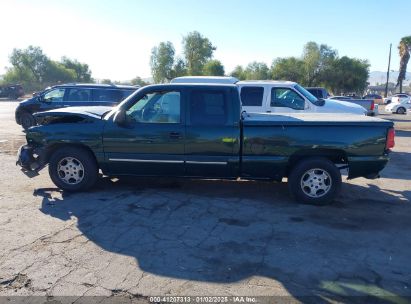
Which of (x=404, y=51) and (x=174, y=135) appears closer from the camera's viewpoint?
(x=174, y=135)

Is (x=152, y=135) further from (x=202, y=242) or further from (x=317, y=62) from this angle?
(x=317, y=62)

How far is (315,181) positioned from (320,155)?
423 mm

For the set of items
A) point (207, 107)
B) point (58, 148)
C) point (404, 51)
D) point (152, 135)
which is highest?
point (404, 51)

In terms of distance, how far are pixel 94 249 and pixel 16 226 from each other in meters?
1.39

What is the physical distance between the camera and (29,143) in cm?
648

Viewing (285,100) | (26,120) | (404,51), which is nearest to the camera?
(285,100)

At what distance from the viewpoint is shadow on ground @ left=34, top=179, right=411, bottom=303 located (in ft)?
12.2

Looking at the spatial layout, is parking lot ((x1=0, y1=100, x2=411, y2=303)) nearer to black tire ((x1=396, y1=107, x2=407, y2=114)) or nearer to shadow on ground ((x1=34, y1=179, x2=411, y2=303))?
shadow on ground ((x1=34, y1=179, x2=411, y2=303))

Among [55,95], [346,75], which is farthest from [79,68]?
[55,95]

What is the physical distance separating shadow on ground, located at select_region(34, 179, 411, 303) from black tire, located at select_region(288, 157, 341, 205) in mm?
174

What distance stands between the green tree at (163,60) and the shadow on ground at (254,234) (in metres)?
56.0

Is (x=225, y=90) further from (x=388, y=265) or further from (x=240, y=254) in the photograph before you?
(x=388, y=265)

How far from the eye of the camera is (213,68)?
5878cm

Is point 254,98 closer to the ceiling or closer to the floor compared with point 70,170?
closer to the ceiling
